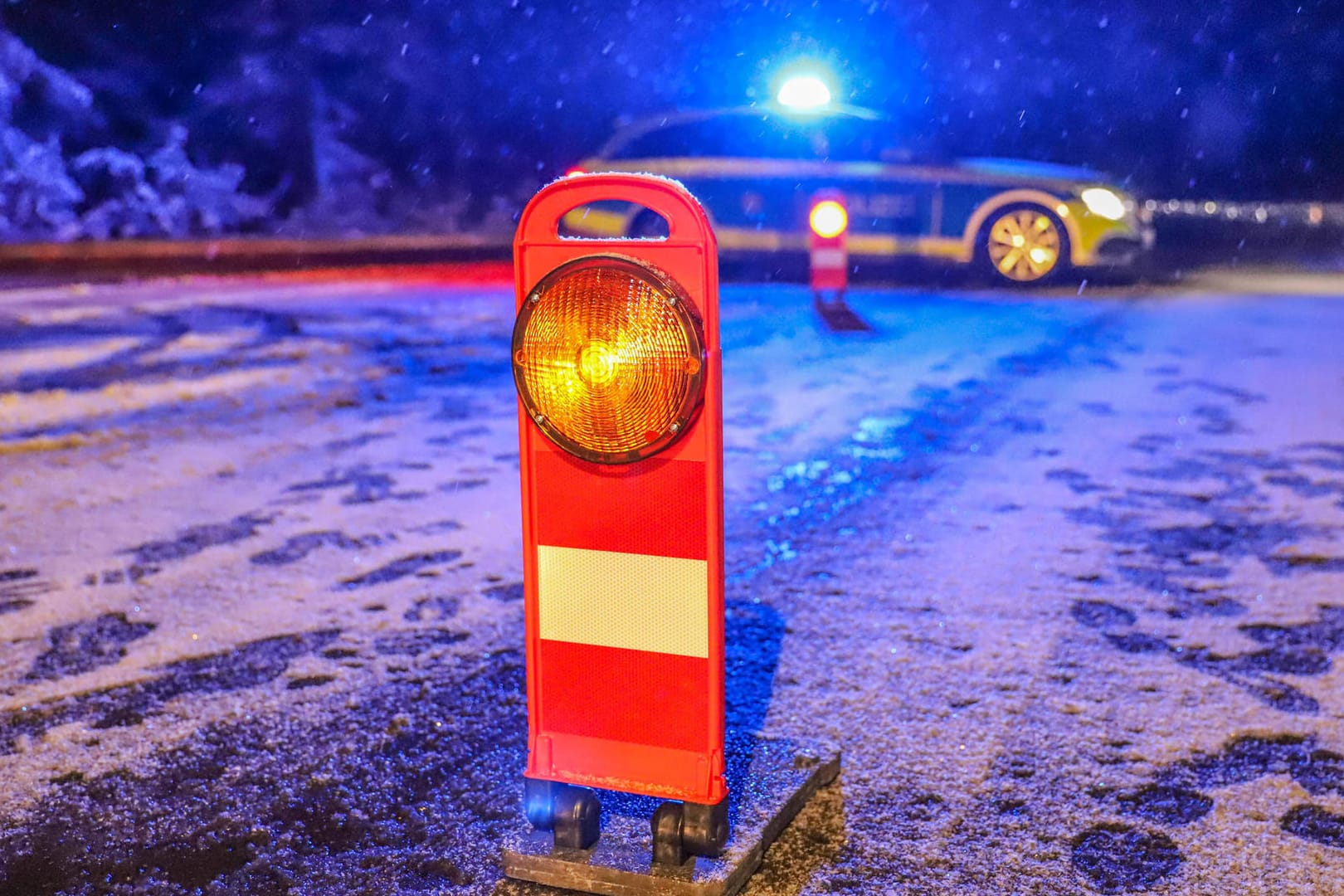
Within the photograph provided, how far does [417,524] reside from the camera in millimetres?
4289

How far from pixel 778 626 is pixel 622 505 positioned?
143cm

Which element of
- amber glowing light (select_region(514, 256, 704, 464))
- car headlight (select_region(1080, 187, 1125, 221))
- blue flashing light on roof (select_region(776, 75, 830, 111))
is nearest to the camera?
amber glowing light (select_region(514, 256, 704, 464))

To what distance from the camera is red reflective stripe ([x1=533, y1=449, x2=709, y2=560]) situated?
198 cm

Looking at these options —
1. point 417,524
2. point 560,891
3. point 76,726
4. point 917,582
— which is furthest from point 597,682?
point 417,524

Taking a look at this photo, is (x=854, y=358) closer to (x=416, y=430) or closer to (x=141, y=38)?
(x=416, y=430)

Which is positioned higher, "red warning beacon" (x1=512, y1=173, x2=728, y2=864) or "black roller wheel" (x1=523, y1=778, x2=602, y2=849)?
"red warning beacon" (x1=512, y1=173, x2=728, y2=864)

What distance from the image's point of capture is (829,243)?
31.2 feet

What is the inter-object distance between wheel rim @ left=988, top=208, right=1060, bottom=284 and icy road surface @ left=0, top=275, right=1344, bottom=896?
382 centimetres

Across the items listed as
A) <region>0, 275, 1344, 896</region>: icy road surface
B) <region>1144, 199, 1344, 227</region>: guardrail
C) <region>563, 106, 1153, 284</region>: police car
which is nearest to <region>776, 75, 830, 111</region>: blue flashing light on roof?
<region>563, 106, 1153, 284</region>: police car

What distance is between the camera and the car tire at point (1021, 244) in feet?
34.2

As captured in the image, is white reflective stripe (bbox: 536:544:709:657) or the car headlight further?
the car headlight

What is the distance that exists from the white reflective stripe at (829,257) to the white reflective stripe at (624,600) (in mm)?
7684

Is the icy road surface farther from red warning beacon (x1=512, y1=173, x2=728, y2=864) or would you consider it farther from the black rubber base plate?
red warning beacon (x1=512, y1=173, x2=728, y2=864)

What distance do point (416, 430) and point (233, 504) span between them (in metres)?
1.31
